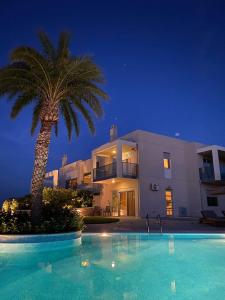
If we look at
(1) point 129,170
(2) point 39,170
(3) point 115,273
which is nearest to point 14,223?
(2) point 39,170

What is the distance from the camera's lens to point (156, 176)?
72.0 ft

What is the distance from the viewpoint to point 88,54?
11.9m

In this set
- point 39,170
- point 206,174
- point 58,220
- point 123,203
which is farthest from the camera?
point 206,174

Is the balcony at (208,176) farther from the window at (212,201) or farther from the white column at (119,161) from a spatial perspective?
the white column at (119,161)

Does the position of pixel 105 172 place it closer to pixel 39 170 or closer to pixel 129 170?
pixel 129 170

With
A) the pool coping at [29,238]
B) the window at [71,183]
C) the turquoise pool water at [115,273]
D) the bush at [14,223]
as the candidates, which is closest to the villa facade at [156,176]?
the window at [71,183]

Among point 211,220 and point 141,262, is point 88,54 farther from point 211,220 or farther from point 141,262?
point 211,220

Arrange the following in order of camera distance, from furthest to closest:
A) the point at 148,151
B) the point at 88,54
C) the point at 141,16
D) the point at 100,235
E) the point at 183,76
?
1. the point at 183,76
2. the point at 141,16
3. the point at 148,151
4. the point at 100,235
5. the point at 88,54

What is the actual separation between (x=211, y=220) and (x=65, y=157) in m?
25.2

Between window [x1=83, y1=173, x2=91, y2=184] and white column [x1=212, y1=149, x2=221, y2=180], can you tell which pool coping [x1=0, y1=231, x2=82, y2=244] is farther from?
window [x1=83, y1=173, x2=91, y2=184]

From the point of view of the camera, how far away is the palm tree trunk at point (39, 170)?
10.5 meters

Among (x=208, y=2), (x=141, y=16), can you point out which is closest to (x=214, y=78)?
(x=208, y=2)

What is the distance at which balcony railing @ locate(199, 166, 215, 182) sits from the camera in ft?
76.7

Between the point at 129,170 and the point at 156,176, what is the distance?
2645 millimetres
